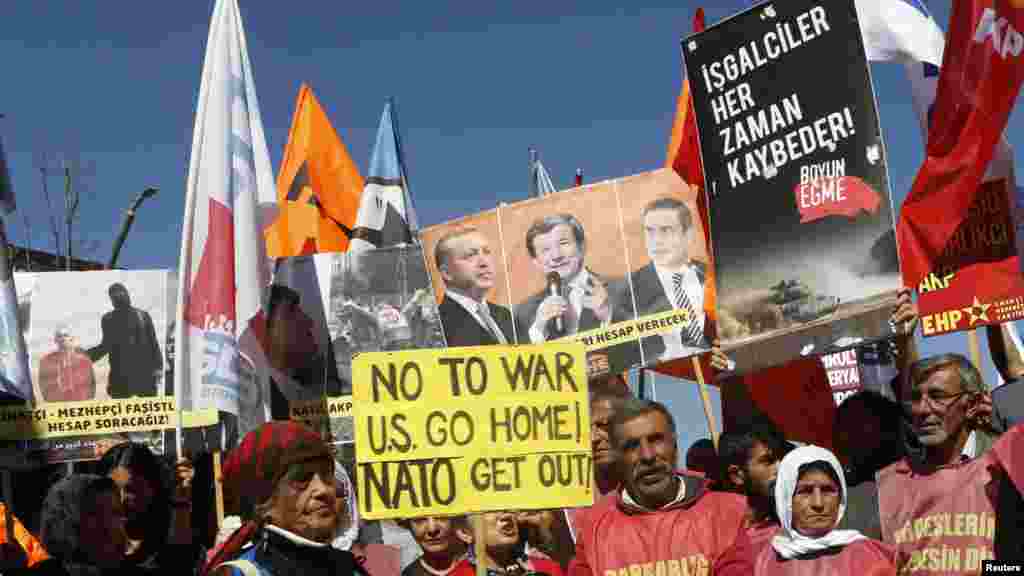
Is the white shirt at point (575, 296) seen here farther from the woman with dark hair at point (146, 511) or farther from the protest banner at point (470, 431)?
the protest banner at point (470, 431)

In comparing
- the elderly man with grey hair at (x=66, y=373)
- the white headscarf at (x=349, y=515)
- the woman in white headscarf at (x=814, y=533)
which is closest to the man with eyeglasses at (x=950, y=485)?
the woman in white headscarf at (x=814, y=533)

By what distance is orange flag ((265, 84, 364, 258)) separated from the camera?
33.7 feet

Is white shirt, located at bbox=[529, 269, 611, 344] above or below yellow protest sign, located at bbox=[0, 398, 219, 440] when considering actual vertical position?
above

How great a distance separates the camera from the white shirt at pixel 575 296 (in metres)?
8.55

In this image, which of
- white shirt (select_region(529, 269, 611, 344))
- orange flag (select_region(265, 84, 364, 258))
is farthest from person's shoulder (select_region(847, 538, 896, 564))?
orange flag (select_region(265, 84, 364, 258))

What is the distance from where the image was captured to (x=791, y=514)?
5.23 metres

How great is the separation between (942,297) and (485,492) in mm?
3134

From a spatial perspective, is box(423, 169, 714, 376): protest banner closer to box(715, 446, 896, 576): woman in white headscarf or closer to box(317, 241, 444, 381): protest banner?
box(317, 241, 444, 381): protest banner

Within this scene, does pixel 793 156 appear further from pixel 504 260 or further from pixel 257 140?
pixel 257 140

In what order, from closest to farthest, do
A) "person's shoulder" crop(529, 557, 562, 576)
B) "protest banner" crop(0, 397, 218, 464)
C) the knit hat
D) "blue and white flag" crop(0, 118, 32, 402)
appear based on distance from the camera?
the knit hat, "person's shoulder" crop(529, 557, 562, 576), "blue and white flag" crop(0, 118, 32, 402), "protest banner" crop(0, 397, 218, 464)

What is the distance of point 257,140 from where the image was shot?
32.3 ft

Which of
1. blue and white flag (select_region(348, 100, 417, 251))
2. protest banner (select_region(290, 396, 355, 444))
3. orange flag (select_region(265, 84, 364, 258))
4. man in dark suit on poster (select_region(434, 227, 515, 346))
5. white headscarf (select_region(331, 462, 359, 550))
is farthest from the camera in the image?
orange flag (select_region(265, 84, 364, 258))

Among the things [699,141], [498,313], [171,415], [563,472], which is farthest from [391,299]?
[563,472]

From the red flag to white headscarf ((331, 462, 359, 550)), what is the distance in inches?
119
